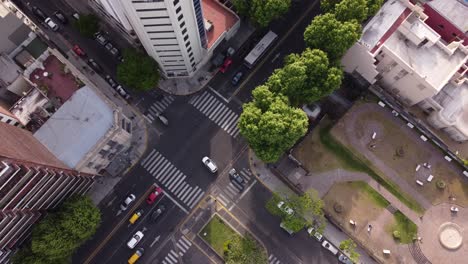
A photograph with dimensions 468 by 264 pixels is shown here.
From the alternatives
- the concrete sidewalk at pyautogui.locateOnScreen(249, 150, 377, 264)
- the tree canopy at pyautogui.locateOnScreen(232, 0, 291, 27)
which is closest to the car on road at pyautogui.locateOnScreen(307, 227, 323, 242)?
the concrete sidewalk at pyautogui.locateOnScreen(249, 150, 377, 264)

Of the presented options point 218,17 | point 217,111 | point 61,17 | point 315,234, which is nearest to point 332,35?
point 218,17

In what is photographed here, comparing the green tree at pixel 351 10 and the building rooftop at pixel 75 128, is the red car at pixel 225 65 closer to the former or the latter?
the green tree at pixel 351 10

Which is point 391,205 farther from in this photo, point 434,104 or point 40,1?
point 40,1

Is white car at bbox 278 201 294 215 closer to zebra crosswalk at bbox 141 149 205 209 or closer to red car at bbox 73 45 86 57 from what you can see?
zebra crosswalk at bbox 141 149 205 209

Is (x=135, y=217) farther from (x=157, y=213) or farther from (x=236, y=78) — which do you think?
(x=236, y=78)

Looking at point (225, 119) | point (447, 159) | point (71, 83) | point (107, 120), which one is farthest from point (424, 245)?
point (71, 83)
